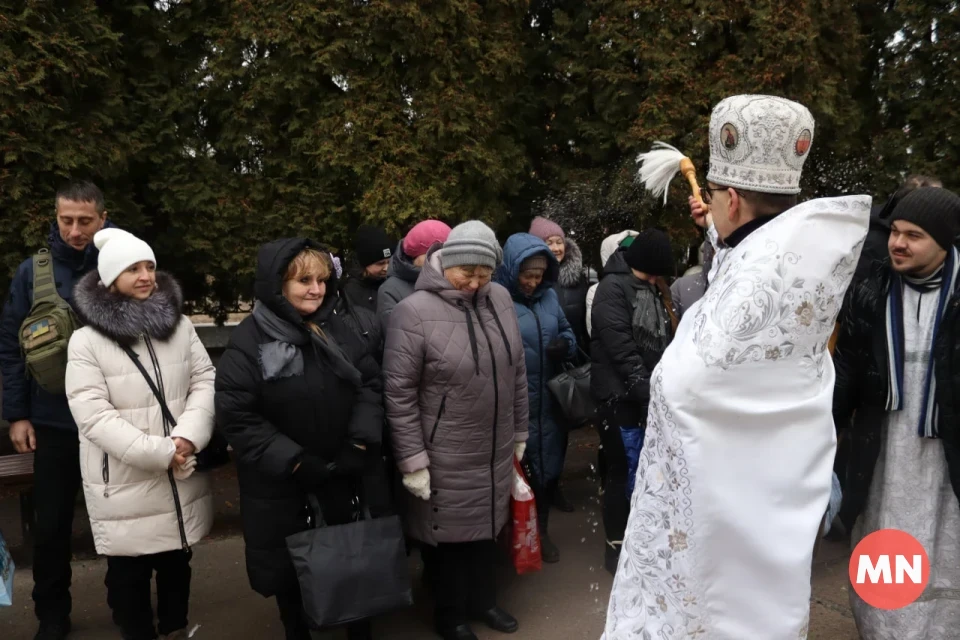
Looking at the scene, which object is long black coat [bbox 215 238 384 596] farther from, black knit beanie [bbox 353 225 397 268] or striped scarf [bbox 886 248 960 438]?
striped scarf [bbox 886 248 960 438]

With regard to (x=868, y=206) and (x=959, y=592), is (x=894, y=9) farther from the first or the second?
(x=868, y=206)

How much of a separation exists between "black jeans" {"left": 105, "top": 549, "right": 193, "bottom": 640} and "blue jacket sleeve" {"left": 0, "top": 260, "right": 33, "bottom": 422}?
809 mm

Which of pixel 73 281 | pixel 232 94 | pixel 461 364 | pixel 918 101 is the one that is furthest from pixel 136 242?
pixel 918 101

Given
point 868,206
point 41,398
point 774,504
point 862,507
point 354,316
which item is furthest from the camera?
point 354,316

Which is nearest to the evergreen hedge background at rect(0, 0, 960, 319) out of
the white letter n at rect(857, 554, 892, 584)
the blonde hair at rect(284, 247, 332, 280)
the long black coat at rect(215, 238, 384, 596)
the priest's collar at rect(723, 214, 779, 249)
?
the blonde hair at rect(284, 247, 332, 280)

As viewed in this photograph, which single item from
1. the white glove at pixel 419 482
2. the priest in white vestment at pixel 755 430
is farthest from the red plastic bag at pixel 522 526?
the priest in white vestment at pixel 755 430

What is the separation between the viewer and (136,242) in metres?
3.24

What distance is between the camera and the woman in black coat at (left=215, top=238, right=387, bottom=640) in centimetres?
304

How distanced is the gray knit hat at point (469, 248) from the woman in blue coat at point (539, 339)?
754 mm

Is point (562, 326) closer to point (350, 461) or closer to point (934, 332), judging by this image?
point (350, 461)

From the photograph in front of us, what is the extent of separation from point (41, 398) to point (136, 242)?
0.88 metres

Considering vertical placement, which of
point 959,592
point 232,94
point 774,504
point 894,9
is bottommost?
point 959,592

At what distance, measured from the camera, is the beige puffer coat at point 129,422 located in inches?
122

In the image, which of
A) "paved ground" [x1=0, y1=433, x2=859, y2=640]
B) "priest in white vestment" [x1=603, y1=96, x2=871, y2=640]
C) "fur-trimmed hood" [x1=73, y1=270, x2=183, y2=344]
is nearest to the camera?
"priest in white vestment" [x1=603, y1=96, x2=871, y2=640]
